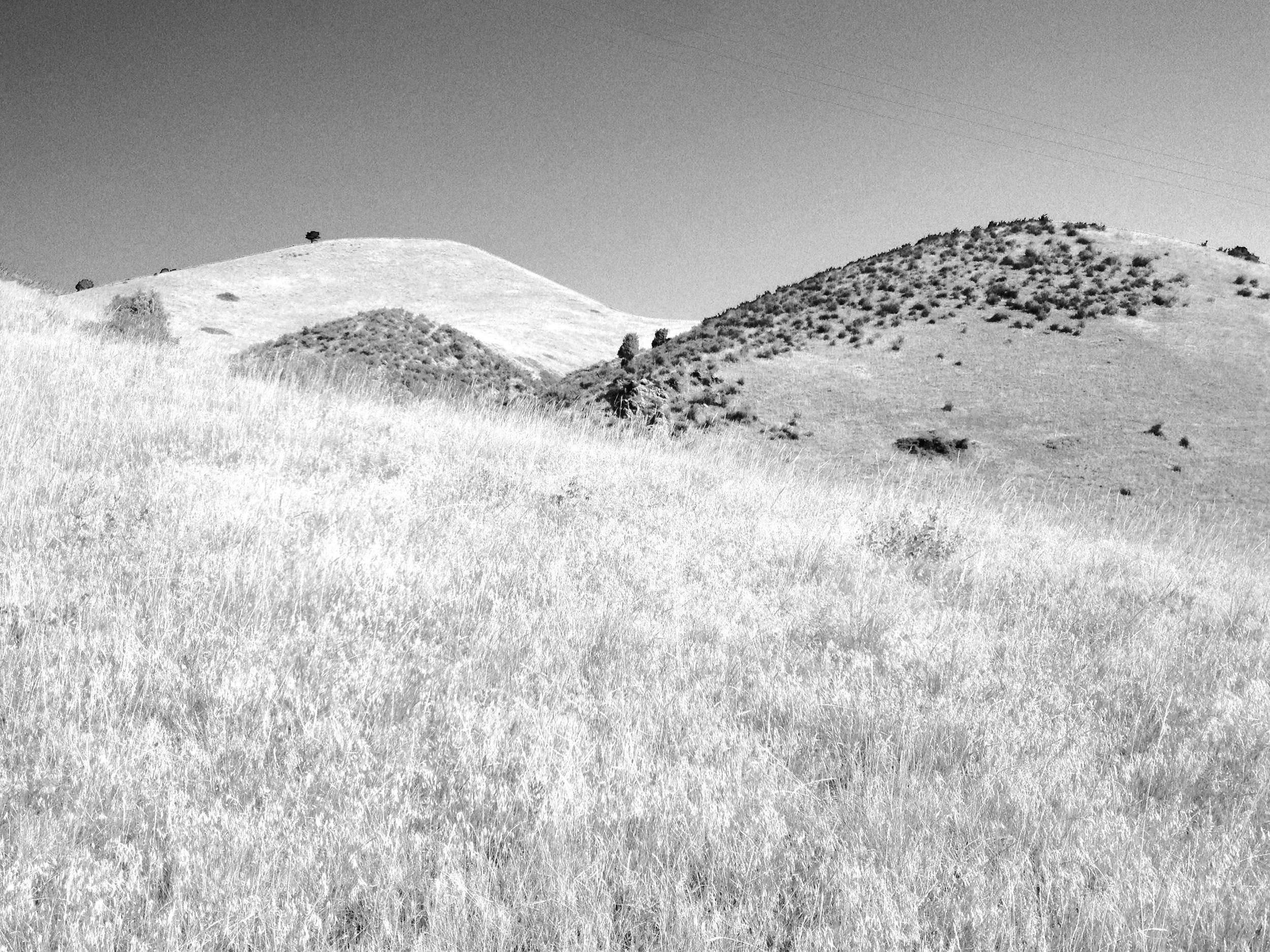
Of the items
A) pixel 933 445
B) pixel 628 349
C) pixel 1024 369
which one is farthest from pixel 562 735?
pixel 628 349

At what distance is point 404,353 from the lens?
89.9 feet

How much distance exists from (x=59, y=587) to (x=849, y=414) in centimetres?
2343

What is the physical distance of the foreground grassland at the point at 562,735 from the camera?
6.95 feet

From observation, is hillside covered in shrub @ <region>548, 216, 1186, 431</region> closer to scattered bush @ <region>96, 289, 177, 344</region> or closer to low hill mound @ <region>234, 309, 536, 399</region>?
low hill mound @ <region>234, 309, 536, 399</region>

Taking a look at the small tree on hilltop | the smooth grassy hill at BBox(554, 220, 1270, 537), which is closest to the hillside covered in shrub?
the smooth grassy hill at BBox(554, 220, 1270, 537)

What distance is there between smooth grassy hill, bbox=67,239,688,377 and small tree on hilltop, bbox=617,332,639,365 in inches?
177

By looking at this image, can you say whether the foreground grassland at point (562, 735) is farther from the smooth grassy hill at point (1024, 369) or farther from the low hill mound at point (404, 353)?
the low hill mound at point (404, 353)

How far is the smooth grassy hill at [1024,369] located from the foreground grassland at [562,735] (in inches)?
Answer: 491

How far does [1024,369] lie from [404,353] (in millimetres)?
22763

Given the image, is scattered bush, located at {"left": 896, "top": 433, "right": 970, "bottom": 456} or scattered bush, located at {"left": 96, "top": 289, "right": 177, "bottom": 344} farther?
scattered bush, located at {"left": 896, "top": 433, "right": 970, "bottom": 456}

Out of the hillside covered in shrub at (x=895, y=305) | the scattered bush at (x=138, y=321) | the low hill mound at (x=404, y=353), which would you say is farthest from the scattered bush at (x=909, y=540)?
the low hill mound at (x=404, y=353)

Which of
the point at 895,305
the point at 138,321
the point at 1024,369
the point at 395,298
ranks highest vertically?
the point at 395,298

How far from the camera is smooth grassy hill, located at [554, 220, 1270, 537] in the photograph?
20.5 m

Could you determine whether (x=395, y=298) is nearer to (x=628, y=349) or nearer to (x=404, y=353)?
(x=628, y=349)
